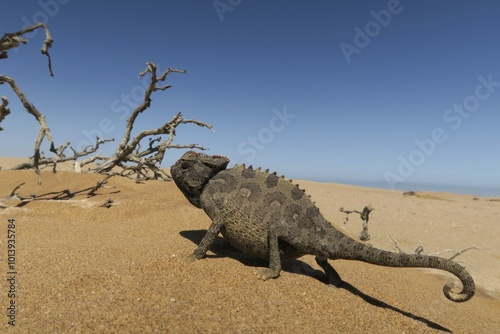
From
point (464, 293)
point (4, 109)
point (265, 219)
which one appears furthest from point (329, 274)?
point (4, 109)

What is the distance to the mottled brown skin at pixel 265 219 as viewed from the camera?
3.84m

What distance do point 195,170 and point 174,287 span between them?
1.85 m

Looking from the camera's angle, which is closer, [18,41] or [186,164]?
[186,164]

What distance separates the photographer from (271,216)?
402 centimetres

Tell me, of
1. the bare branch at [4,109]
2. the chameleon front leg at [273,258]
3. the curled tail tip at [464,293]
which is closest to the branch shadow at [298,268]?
the chameleon front leg at [273,258]

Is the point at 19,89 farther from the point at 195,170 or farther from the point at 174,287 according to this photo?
the point at 174,287

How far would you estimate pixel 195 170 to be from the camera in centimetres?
455

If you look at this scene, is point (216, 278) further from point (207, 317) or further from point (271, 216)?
point (271, 216)

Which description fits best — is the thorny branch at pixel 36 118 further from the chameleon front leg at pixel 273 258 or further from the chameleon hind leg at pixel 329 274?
the chameleon hind leg at pixel 329 274

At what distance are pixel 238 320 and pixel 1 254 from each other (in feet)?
11.1

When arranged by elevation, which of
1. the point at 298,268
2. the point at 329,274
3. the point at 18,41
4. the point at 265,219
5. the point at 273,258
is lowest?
the point at 298,268

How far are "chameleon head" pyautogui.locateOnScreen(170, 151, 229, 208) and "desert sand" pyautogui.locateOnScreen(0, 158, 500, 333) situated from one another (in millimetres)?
971

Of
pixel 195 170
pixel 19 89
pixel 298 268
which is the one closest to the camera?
pixel 195 170

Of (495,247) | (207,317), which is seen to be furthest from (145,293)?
(495,247)
